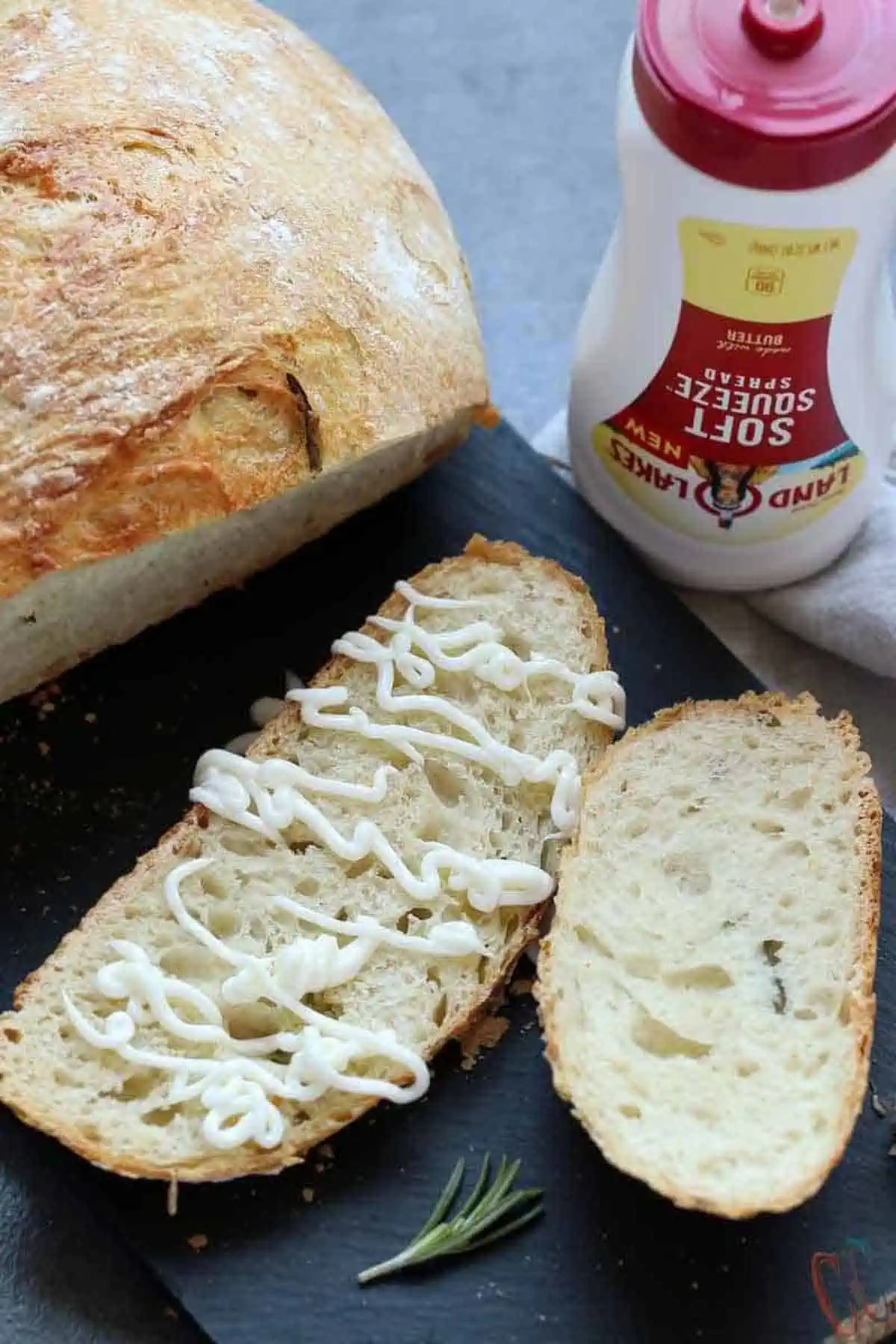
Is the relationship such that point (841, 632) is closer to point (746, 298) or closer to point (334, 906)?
point (746, 298)

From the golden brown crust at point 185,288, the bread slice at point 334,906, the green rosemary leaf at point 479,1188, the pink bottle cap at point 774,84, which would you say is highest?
the pink bottle cap at point 774,84

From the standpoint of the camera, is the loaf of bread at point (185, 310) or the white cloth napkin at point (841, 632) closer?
the loaf of bread at point (185, 310)

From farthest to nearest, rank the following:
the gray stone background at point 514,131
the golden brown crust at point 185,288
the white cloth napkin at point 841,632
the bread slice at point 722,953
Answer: the gray stone background at point 514,131, the white cloth napkin at point 841,632, the golden brown crust at point 185,288, the bread slice at point 722,953

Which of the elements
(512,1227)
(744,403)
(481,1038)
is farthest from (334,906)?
(744,403)

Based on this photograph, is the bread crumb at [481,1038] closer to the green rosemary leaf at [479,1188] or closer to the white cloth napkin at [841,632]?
the green rosemary leaf at [479,1188]

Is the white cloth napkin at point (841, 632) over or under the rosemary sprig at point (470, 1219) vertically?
over

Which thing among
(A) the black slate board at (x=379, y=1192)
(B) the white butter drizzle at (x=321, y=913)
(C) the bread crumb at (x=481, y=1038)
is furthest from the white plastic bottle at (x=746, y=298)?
(C) the bread crumb at (x=481, y=1038)

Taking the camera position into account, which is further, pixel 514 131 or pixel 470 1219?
pixel 514 131
